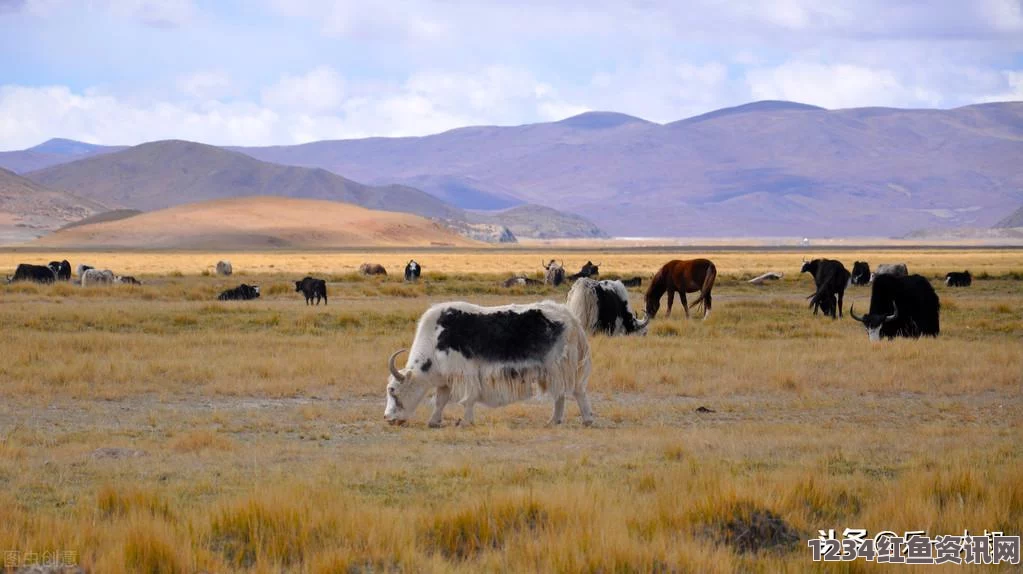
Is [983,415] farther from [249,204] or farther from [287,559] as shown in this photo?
[249,204]

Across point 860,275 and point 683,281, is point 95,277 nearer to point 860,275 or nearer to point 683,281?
point 683,281

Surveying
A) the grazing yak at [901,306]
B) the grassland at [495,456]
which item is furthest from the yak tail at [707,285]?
the grazing yak at [901,306]

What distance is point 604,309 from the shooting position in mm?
20406

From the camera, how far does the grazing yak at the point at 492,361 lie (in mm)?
12070

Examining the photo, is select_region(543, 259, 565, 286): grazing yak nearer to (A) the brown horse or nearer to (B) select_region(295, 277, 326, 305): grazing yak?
(B) select_region(295, 277, 326, 305): grazing yak

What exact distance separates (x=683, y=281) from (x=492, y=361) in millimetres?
13968

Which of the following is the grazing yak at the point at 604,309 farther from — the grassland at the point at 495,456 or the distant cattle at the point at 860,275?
the distant cattle at the point at 860,275

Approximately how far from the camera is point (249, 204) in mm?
160375

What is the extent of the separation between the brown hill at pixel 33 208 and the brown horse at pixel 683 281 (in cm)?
13828

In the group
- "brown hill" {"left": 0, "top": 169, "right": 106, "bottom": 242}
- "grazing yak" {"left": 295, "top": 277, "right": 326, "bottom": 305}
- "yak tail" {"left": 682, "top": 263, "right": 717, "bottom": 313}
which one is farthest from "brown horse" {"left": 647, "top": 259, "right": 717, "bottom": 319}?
"brown hill" {"left": 0, "top": 169, "right": 106, "bottom": 242}

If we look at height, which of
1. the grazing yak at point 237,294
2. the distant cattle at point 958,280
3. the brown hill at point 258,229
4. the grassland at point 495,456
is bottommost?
the grassland at point 495,456

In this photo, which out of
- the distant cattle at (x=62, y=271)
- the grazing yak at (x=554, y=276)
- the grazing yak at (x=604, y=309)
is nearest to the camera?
the grazing yak at (x=604, y=309)

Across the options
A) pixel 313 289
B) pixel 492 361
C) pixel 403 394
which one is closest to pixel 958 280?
pixel 313 289

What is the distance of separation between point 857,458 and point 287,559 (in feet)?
16.5
